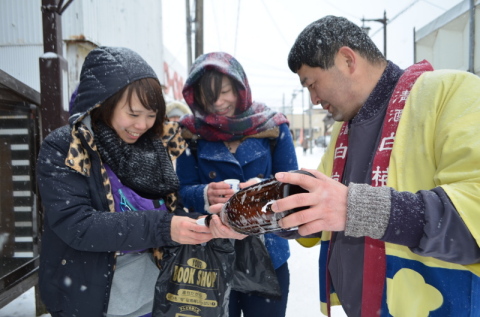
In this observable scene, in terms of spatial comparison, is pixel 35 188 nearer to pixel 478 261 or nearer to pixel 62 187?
pixel 62 187

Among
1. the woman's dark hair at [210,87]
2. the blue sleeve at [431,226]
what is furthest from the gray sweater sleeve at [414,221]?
the woman's dark hair at [210,87]

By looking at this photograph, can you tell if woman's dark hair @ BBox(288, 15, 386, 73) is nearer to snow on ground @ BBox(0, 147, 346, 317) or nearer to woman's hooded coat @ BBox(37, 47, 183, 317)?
woman's hooded coat @ BBox(37, 47, 183, 317)

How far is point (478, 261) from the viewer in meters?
0.90

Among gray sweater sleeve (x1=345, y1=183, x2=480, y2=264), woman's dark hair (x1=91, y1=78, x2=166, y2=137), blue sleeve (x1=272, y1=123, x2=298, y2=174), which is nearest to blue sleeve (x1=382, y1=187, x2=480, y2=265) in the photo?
gray sweater sleeve (x1=345, y1=183, x2=480, y2=264)

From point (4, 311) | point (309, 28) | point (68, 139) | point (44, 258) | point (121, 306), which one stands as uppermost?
point (309, 28)

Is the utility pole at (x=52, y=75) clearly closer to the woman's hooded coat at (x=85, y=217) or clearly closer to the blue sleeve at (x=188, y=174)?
the blue sleeve at (x=188, y=174)

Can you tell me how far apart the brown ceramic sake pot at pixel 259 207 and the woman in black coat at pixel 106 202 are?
0.21m

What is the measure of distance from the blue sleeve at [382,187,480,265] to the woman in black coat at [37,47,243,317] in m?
0.68

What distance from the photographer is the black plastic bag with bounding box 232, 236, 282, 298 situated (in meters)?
1.77

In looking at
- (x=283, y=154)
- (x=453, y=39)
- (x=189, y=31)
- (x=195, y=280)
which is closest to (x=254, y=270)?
(x=195, y=280)

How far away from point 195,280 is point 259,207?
0.79 m

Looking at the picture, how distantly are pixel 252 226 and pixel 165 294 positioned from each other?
0.75m

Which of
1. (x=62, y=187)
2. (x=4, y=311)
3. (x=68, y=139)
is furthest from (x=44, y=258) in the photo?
(x=4, y=311)

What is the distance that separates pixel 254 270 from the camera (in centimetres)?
179
